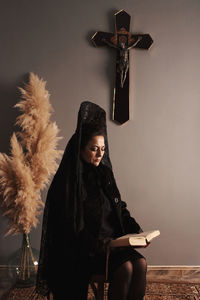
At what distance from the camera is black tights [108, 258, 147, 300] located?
2184mm

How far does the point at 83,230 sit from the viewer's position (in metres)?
2.32

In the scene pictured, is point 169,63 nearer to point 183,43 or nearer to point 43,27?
point 183,43

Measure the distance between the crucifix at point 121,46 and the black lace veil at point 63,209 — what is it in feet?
3.39

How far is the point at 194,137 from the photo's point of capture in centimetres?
346

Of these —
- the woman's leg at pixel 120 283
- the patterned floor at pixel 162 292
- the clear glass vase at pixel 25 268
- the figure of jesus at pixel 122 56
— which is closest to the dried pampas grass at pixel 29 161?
the clear glass vase at pixel 25 268

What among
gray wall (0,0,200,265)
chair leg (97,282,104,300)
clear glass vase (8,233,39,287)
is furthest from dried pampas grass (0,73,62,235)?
chair leg (97,282,104,300)

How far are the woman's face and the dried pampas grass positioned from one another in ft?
2.21

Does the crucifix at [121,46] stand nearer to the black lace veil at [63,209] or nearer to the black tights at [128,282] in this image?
the black lace veil at [63,209]

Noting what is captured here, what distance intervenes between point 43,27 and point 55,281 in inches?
93.0

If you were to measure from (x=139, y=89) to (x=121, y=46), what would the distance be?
45 cm

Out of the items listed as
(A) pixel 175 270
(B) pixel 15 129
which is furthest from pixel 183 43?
(A) pixel 175 270

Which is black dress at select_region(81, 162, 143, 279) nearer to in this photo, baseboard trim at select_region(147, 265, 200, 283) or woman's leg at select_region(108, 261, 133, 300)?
woman's leg at select_region(108, 261, 133, 300)

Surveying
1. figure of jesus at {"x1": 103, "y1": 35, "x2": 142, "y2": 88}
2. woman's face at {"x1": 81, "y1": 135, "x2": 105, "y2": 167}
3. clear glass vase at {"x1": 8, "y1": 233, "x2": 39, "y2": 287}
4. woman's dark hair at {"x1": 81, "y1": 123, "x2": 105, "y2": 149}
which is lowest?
clear glass vase at {"x1": 8, "y1": 233, "x2": 39, "y2": 287}

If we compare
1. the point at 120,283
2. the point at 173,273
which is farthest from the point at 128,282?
the point at 173,273
